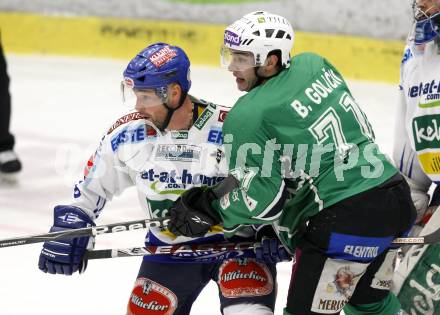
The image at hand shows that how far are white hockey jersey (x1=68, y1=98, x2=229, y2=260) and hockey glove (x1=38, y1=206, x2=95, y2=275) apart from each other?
13 cm

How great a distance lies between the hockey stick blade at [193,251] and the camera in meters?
3.25

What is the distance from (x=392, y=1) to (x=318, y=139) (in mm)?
4613

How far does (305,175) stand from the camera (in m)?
2.95

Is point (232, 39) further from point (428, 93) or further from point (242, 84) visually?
point (428, 93)

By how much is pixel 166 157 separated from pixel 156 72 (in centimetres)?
30

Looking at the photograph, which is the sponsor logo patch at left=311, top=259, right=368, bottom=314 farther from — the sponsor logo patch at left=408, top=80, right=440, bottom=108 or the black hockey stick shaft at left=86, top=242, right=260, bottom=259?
the sponsor logo patch at left=408, top=80, right=440, bottom=108

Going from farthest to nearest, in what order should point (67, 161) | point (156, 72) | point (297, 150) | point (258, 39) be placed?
point (67, 161), point (156, 72), point (258, 39), point (297, 150)

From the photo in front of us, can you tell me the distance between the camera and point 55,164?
20.0 feet

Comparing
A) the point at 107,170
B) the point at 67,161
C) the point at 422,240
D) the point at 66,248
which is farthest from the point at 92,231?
the point at 67,161

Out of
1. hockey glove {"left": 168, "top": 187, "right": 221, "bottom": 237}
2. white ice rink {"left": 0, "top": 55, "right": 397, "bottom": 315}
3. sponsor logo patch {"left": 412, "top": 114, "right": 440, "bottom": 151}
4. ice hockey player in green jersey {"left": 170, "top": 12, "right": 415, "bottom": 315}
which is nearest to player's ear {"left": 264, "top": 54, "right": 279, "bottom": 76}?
ice hockey player in green jersey {"left": 170, "top": 12, "right": 415, "bottom": 315}

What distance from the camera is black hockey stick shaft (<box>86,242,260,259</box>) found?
10.7ft

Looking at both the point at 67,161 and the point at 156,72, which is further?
the point at 67,161

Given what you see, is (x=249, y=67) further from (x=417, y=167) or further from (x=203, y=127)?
(x=417, y=167)

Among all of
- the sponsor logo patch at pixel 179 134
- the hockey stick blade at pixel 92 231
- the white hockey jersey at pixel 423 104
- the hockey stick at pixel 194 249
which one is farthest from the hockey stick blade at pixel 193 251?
the white hockey jersey at pixel 423 104
